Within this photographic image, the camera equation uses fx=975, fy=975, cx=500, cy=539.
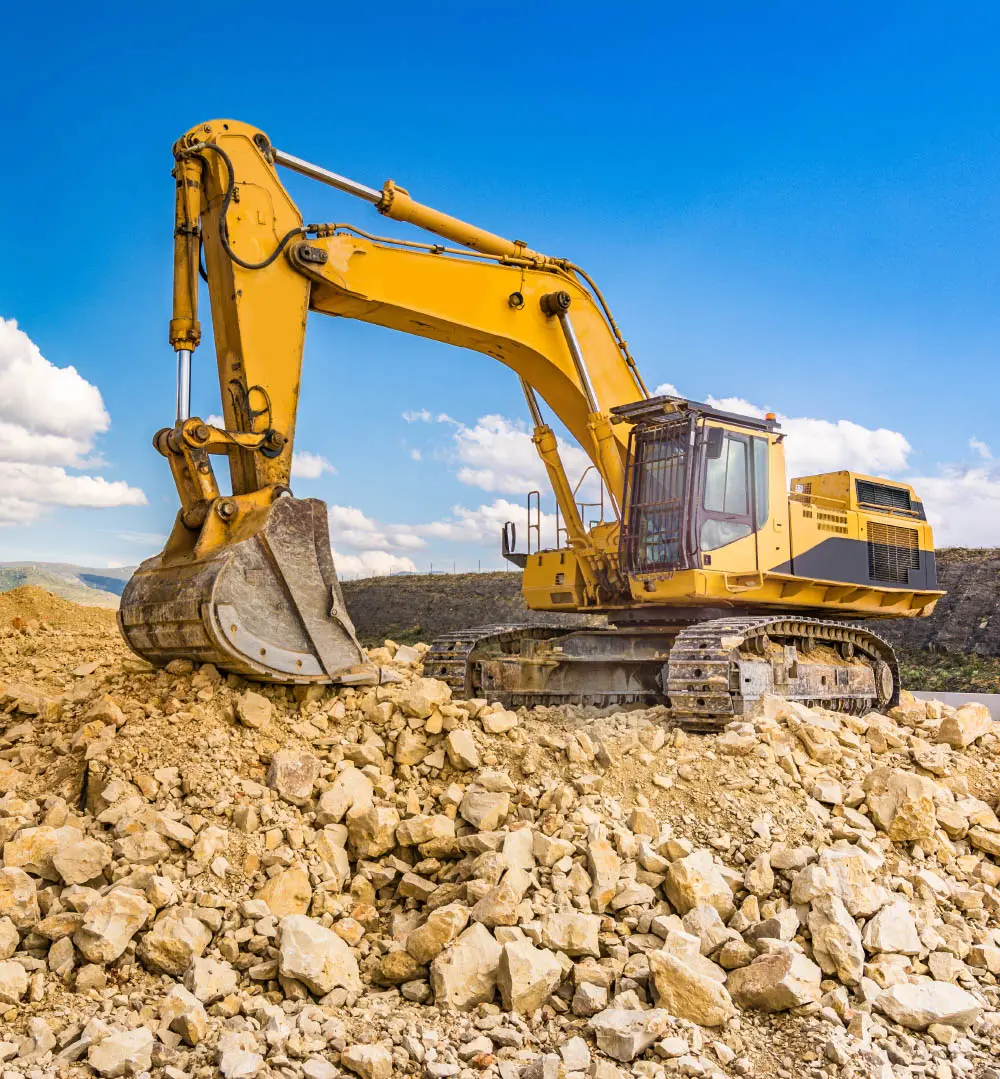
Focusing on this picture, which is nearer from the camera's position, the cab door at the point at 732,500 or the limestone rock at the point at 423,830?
the limestone rock at the point at 423,830

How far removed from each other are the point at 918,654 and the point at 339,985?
18486 millimetres

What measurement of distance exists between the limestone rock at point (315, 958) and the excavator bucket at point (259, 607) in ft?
6.45

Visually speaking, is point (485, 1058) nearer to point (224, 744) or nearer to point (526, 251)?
point (224, 744)

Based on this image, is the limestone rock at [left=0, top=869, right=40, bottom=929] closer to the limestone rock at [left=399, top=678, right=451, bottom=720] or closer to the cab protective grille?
the limestone rock at [left=399, top=678, right=451, bottom=720]

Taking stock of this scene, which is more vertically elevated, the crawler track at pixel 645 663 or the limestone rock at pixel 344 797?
the crawler track at pixel 645 663

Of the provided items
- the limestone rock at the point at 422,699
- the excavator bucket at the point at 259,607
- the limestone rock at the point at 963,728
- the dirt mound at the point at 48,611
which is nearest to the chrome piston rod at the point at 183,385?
the excavator bucket at the point at 259,607

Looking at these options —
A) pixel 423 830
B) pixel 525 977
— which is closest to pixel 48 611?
pixel 423 830

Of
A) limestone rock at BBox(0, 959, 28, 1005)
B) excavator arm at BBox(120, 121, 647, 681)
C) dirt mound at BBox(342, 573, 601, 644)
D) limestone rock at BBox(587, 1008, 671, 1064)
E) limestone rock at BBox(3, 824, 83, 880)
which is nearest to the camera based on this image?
limestone rock at BBox(587, 1008, 671, 1064)

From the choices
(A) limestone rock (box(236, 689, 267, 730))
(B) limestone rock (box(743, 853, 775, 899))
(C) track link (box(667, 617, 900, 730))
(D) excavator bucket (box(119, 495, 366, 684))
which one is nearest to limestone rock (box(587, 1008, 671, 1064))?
(B) limestone rock (box(743, 853, 775, 899))

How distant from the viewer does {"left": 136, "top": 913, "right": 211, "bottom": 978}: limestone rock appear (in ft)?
13.5

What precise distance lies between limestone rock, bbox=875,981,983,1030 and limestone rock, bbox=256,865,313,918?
2556 millimetres

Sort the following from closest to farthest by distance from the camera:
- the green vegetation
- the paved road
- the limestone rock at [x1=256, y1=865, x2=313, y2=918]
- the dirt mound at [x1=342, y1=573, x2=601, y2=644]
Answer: the limestone rock at [x1=256, y1=865, x2=313, y2=918]
the paved road
the green vegetation
the dirt mound at [x1=342, y1=573, x2=601, y2=644]

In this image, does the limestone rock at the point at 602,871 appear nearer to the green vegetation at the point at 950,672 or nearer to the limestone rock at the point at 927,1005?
the limestone rock at the point at 927,1005

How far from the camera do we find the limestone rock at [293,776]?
528 cm
